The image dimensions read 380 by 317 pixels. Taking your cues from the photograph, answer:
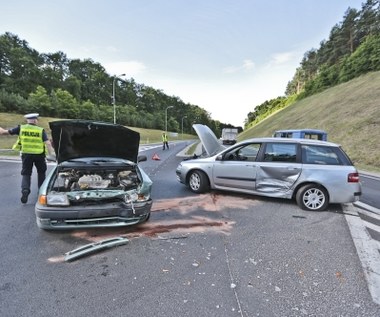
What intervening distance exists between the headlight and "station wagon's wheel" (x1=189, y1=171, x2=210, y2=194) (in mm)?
3699

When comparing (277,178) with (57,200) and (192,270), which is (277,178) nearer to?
(192,270)

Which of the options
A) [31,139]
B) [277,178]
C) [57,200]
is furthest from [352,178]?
[31,139]

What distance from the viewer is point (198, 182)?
22.6ft

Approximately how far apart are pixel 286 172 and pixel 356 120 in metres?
21.4

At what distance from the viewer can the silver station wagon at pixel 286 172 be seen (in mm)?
5406

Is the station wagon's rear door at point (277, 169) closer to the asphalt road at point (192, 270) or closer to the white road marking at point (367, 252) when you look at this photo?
the asphalt road at point (192, 270)

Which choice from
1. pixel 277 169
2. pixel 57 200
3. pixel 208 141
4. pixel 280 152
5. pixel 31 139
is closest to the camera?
pixel 57 200

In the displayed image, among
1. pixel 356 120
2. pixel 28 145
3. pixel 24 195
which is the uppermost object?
pixel 356 120

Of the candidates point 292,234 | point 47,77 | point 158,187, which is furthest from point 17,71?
point 292,234

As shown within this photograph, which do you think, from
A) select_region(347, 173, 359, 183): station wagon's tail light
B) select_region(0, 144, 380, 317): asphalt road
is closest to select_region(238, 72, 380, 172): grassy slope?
select_region(347, 173, 359, 183): station wagon's tail light

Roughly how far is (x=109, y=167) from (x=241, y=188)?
321 cm

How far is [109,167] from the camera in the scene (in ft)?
15.4

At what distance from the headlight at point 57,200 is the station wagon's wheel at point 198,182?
12.1 ft

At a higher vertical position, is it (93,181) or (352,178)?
(352,178)
